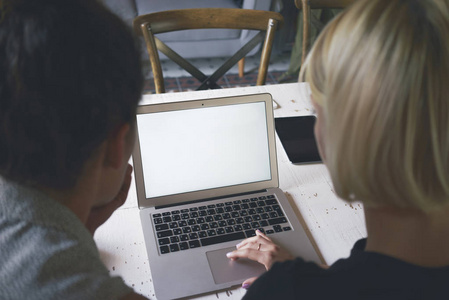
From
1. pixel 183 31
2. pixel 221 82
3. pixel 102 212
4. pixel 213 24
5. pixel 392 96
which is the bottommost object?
pixel 221 82

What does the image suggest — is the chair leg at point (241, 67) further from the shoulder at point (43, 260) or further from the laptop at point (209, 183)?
the shoulder at point (43, 260)

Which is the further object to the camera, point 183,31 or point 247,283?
point 183,31

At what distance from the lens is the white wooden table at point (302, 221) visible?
0.84 m

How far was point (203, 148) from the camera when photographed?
1.02m

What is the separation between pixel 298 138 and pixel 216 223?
407mm

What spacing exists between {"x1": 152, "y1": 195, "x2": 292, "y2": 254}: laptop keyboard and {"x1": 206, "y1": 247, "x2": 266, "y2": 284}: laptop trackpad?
0.13 ft

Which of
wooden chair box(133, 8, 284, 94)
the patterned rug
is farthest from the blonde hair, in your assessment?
the patterned rug

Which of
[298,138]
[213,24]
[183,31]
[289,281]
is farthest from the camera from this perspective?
[183,31]

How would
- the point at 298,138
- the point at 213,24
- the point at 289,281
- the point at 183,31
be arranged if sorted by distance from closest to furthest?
the point at 289,281, the point at 298,138, the point at 213,24, the point at 183,31

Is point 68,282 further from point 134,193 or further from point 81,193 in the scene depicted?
point 134,193

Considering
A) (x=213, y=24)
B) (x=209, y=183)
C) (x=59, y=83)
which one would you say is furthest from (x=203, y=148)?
(x=213, y=24)

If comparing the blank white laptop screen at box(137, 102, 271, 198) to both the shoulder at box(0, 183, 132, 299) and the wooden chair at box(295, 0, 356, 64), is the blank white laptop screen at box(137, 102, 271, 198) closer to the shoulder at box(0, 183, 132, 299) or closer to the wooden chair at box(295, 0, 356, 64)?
the shoulder at box(0, 183, 132, 299)

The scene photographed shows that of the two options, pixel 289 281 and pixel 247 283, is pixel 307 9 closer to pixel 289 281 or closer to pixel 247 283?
pixel 247 283

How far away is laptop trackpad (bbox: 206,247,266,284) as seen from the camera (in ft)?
2.71
